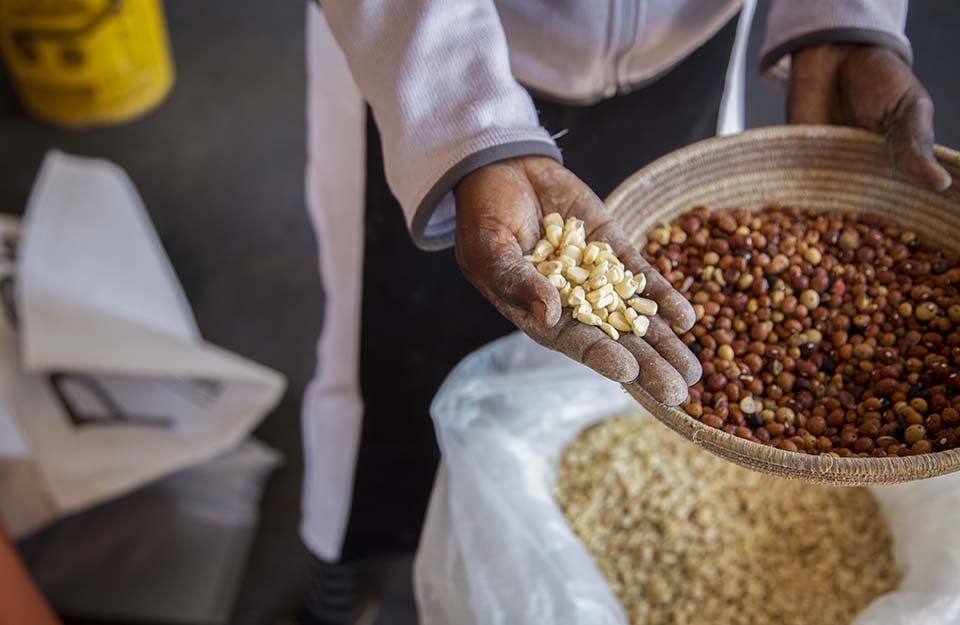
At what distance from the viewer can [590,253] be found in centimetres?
67

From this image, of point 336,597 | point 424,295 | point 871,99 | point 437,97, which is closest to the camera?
point 437,97

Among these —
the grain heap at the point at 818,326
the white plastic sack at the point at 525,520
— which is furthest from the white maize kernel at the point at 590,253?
the white plastic sack at the point at 525,520

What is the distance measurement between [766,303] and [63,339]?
982 millimetres

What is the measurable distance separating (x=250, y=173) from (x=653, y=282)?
160cm

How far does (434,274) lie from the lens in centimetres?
101

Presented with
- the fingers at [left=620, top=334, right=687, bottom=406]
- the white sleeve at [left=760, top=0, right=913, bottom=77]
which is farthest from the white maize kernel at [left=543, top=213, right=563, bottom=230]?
the white sleeve at [left=760, top=0, right=913, bottom=77]

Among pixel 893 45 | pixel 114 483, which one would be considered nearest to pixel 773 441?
pixel 893 45

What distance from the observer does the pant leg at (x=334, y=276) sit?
96 centimetres

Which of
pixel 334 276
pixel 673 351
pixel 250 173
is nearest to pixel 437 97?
pixel 673 351

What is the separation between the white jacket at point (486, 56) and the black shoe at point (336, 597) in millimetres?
681

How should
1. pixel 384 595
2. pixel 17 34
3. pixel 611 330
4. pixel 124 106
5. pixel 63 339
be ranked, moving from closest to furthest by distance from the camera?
pixel 611 330
pixel 63 339
pixel 384 595
pixel 17 34
pixel 124 106

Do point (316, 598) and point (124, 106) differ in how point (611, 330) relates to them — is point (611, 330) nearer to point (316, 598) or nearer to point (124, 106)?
point (316, 598)

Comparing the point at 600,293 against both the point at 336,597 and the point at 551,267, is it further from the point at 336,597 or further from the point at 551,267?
the point at 336,597

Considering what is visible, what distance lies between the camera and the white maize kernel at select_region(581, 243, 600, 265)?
0.67 meters
